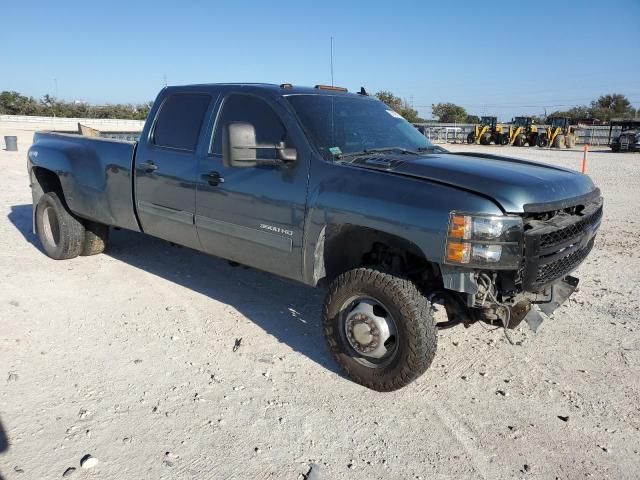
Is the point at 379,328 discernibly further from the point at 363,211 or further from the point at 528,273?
the point at 528,273

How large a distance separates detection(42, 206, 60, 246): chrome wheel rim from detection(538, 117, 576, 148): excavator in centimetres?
3512

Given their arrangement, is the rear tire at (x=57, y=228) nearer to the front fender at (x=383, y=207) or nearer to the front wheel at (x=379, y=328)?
the front fender at (x=383, y=207)

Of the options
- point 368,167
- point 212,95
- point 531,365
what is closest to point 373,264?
point 368,167

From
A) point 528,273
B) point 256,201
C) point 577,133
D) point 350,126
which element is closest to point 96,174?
point 256,201

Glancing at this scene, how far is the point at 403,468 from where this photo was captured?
273cm

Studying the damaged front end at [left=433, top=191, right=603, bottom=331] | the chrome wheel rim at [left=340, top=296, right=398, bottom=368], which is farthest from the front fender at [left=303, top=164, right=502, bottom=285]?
the chrome wheel rim at [left=340, top=296, right=398, bottom=368]

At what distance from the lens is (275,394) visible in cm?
339

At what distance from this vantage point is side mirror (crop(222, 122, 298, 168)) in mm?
3412

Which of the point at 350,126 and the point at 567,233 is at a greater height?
the point at 350,126

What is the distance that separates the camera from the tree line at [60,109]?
206 ft

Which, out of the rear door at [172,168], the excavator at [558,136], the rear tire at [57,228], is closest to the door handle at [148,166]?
the rear door at [172,168]

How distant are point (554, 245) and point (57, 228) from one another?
5.42 m

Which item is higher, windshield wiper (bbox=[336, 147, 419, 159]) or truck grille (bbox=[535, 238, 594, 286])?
windshield wiper (bbox=[336, 147, 419, 159])

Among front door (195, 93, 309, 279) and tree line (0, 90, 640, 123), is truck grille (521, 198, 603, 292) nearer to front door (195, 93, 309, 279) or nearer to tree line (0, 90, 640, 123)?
front door (195, 93, 309, 279)
